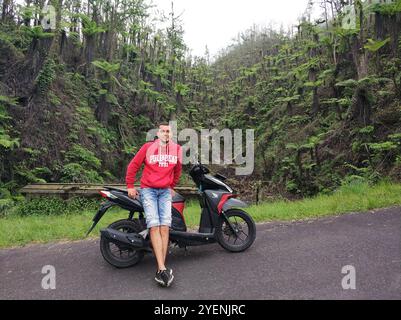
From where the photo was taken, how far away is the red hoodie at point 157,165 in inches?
182

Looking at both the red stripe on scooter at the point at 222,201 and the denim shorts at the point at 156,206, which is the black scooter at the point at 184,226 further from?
the denim shorts at the point at 156,206

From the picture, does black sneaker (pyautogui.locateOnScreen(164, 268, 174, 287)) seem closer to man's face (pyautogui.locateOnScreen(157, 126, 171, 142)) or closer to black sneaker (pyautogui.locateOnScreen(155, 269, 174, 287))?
black sneaker (pyautogui.locateOnScreen(155, 269, 174, 287))

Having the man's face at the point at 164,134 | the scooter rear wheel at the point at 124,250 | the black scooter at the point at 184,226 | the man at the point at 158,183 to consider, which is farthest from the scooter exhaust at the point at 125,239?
the man's face at the point at 164,134

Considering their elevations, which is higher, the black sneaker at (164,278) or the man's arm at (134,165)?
the man's arm at (134,165)

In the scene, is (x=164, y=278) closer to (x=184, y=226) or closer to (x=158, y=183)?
(x=184, y=226)

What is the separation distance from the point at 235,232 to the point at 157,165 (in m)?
1.50

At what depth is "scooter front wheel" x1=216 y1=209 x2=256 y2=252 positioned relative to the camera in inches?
198

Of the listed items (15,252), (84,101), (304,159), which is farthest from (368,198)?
(84,101)

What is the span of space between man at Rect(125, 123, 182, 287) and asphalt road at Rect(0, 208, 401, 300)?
555 millimetres

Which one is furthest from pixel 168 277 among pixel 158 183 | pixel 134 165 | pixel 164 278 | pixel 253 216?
pixel 253 216

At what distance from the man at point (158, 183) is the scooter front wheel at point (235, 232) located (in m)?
0.90

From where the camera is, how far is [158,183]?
181 inches
